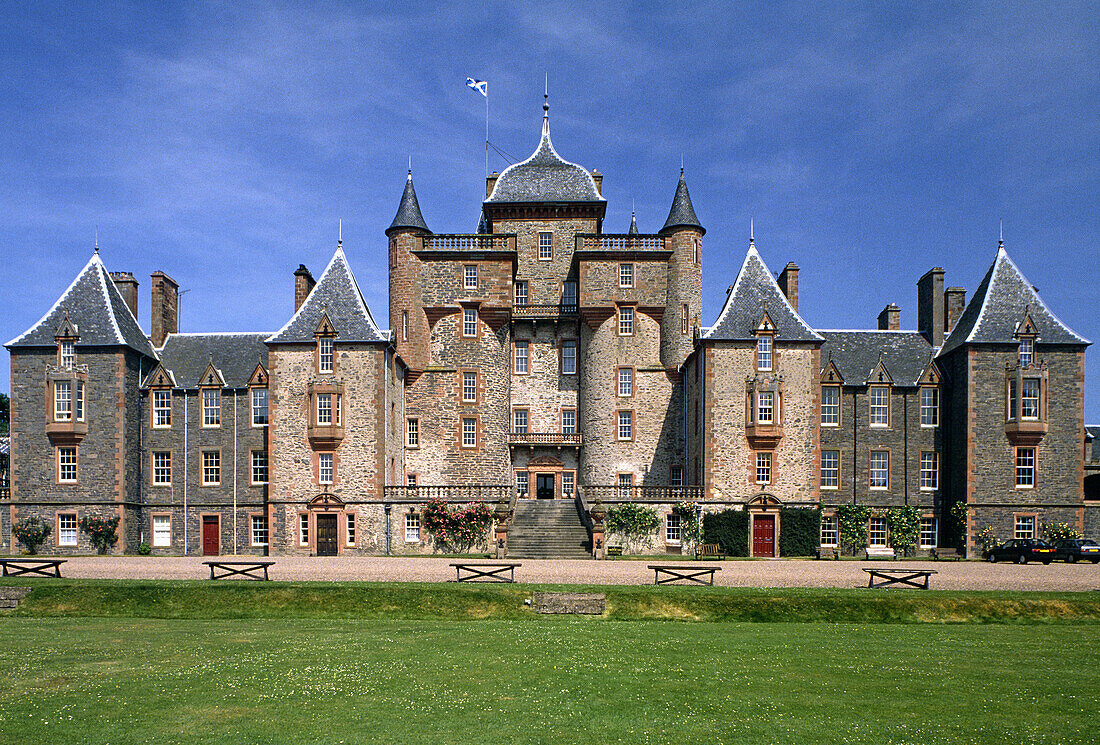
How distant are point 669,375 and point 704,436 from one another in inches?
259

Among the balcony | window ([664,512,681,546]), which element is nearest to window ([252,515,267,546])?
the balcony

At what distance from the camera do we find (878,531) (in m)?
42.7

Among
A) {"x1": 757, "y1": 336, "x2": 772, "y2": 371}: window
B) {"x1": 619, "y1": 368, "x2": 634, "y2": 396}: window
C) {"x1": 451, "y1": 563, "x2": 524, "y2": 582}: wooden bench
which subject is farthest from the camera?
{"x1": 619, "y1": 368, "x2": 634, "y2": 396}: window

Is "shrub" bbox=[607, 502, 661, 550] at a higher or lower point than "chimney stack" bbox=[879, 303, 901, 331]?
lower

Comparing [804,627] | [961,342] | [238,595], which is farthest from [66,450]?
[961,342]

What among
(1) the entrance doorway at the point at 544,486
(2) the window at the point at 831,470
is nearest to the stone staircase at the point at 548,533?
(1) the entrance doorway at the point at 544,486

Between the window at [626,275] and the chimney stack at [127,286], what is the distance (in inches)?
1033

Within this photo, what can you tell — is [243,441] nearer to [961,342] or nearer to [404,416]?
[404,416]

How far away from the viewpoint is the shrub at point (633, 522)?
127ft

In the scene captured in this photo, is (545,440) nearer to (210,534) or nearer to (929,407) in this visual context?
(210,534)

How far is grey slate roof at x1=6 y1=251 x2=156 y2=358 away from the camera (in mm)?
41062

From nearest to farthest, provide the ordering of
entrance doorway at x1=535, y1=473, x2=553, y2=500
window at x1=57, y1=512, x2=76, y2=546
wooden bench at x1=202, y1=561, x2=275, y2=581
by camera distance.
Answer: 1. wooden bench at x1=202, y1=561, x2=275, y2=581
2. window at x1=57, y1=512, x2=76, y2=546
3. entrance doorway at x1=535, y1=473, x2=553, y2=500

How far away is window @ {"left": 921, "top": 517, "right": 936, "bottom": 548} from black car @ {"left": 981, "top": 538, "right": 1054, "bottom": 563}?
15.9 ft

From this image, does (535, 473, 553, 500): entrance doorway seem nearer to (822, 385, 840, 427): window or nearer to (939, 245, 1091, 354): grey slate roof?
(822, 385, 840, 427): window
